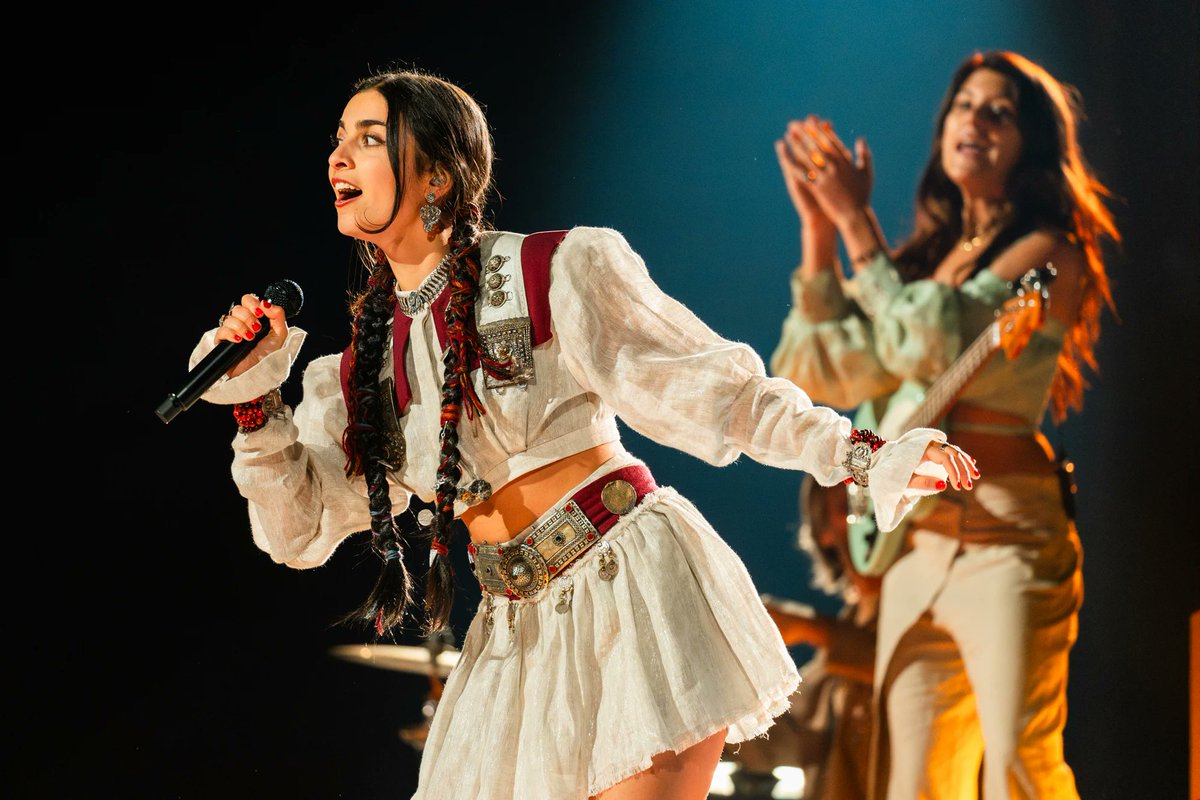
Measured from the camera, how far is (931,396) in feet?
9.64

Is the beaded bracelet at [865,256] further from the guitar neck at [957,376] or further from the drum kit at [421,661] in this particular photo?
the drum kit at [421,661]

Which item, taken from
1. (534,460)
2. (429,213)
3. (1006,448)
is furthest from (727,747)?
(429,213)

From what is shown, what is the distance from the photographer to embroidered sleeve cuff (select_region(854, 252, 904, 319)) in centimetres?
301

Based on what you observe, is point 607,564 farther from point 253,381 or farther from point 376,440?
point 253,381

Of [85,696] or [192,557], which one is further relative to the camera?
[192,557]

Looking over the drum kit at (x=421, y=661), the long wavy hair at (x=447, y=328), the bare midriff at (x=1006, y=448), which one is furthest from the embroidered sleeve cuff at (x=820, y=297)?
the long wavy hair at (x=447, y=328)

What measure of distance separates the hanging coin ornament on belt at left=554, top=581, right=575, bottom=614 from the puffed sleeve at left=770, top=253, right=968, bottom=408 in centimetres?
173

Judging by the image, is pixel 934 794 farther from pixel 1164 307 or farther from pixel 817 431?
pixel 817 431

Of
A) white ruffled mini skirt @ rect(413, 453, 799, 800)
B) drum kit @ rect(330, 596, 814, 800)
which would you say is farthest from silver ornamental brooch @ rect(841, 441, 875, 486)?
drum kit @ rect(330, 596, 814, 800)

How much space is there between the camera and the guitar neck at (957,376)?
291 centimetres

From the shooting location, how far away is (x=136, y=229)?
2508 millimetres

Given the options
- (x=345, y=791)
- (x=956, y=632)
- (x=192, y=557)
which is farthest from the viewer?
(x=956, y=632)

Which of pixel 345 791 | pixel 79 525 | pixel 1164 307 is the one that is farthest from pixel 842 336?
pixel 79 525

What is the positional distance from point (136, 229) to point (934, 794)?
228 centimetres
